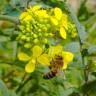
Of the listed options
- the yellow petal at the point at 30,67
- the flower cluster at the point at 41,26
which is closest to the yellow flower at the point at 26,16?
the flower cluster at the point at 41,26

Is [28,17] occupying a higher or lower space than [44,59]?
higher

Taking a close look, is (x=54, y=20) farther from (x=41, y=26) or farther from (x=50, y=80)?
(x=50, y=80)

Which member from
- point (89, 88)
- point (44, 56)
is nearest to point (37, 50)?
point (44, 56)

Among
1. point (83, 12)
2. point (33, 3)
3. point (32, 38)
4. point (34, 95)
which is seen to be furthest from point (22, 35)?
point (83, 12)

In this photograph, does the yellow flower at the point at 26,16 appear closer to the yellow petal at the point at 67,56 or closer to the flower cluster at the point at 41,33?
the flower cluster at the point at 41,33

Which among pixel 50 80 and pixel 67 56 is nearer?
pixel 67 56

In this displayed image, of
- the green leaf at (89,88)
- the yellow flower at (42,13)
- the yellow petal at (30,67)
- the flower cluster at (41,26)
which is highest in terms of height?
the yellow flower at (42,13)

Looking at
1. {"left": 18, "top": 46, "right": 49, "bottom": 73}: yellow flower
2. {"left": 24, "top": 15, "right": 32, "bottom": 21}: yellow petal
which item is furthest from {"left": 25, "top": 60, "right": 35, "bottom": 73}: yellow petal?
{"left": 24, "top": 15, "right": 32, "bottom": 21}: yellow petal

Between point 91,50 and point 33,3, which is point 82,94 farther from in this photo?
point 33,3
